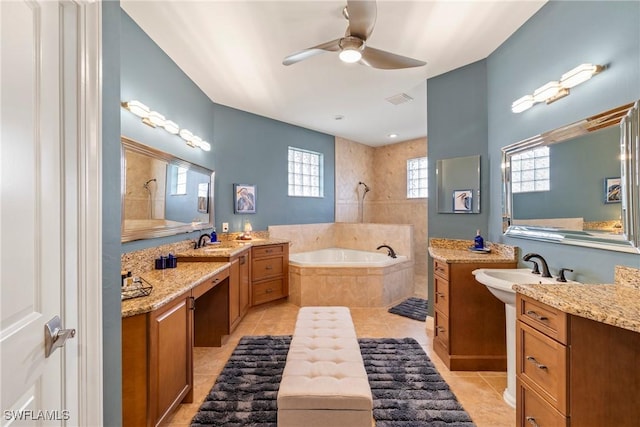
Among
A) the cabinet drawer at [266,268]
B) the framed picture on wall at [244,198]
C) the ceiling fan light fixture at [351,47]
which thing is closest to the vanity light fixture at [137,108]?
the ceiling fan light fixture at [351,47]

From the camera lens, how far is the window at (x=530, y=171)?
198 cm

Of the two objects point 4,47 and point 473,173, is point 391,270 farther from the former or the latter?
point 4,47

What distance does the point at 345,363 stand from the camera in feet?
5.02

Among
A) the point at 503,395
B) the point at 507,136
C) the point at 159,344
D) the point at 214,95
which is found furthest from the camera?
the point at 214,95

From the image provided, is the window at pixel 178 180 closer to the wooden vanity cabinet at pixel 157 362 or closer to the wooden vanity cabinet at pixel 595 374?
the wooden vanity cabinet at pixel 157 362

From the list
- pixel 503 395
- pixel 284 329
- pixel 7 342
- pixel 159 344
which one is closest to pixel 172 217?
pixel 159 344

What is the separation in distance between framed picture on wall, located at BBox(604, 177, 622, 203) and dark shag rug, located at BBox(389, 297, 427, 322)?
2229mm

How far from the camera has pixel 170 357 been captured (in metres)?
1.59

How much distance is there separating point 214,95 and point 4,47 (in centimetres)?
310

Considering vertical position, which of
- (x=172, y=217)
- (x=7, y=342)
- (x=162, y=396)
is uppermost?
(x=172, y=217)

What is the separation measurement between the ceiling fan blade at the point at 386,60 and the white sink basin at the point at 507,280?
1.61 metres

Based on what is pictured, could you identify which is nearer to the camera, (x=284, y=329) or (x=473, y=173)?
(x=473, y=173)

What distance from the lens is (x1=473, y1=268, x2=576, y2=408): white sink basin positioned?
5.56 ft

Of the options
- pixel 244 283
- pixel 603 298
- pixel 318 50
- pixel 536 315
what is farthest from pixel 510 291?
pixel 244 283
